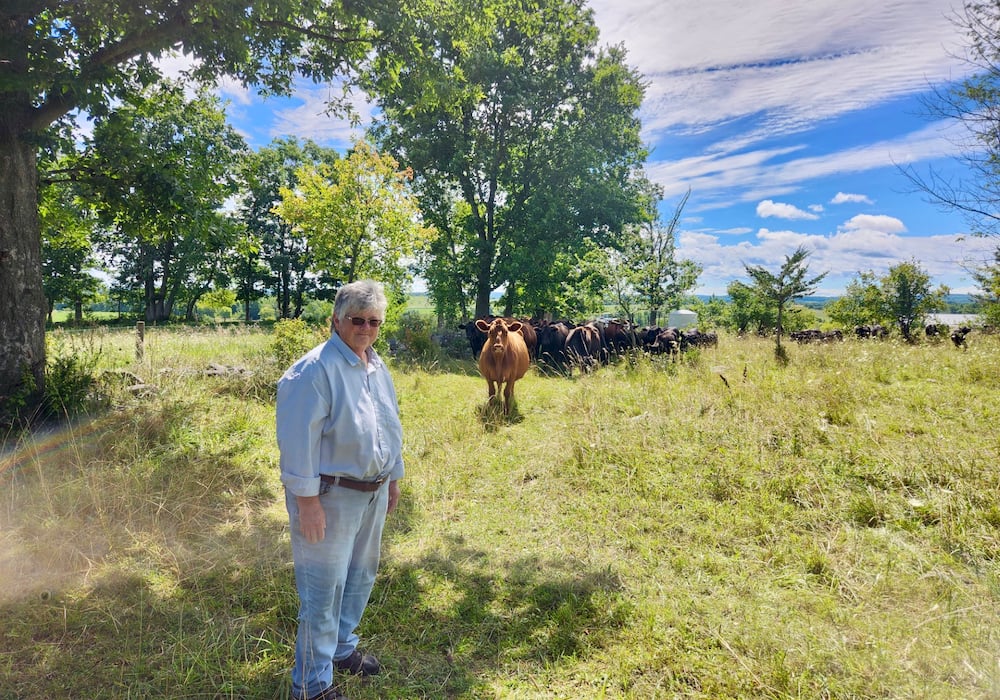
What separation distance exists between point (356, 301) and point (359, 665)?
199cm

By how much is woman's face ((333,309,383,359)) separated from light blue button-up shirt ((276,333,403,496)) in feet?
0.12

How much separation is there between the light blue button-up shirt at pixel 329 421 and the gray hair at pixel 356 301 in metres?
0.15

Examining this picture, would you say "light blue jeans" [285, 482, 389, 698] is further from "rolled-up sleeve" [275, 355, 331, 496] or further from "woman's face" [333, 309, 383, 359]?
"woman's face" [333, 309, 383, 359]

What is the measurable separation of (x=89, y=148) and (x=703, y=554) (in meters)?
8.74

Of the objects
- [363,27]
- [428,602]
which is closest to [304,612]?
[428,602]

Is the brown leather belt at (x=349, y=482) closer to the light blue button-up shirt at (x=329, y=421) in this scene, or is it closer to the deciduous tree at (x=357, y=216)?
the light blue button-up shirt at (x=329, y=421)

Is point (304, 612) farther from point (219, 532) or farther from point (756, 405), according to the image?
point (756, 405)

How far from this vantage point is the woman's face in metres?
2.17

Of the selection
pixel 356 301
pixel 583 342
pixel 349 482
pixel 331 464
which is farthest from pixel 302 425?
pixel 583 342

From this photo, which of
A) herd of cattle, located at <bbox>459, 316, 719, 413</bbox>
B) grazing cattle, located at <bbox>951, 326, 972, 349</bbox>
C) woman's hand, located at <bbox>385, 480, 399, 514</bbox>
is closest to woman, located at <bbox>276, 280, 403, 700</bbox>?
woman's hand, located at <bbox>385, 480, 399, 514</bbox>

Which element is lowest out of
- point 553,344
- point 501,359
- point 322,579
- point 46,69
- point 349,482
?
point 322,579

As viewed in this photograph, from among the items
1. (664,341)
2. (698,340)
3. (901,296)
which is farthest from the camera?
(901,296)

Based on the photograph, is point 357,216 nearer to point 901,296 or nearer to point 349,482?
point 349,482

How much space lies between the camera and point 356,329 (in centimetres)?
218
